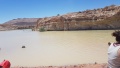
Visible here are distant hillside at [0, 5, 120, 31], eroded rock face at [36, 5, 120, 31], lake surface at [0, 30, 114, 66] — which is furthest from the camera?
eroded rock face at [36, 5, 120, 31]

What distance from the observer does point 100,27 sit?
47.8 meters

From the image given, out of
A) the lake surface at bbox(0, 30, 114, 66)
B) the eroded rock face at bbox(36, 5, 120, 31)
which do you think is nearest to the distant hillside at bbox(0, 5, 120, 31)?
the eroded rock face at bbox(36, 5, 120, 31)

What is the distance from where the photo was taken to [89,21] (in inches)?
1932

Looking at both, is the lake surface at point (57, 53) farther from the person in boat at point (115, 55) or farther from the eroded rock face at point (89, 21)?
the eroded rock face at point (89, 21)

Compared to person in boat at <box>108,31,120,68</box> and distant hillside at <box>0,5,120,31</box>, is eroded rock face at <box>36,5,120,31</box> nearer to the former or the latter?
distant hillside at <box>0,5,120,31</box>

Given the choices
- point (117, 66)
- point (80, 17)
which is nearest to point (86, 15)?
point (80, 17)

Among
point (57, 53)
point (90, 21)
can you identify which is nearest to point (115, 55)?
point (57, 53)

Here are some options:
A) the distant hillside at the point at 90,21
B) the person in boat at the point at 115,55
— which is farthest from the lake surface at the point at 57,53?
the distant hillside at the point at 90,21

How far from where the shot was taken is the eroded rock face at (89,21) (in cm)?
4603

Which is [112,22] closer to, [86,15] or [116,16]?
[116,16]

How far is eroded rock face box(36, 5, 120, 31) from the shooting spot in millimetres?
46031

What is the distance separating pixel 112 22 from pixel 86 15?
7.52 m

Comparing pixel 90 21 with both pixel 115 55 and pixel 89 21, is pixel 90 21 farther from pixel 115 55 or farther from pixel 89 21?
pixel 115 55

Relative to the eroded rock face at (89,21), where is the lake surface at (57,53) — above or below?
below
